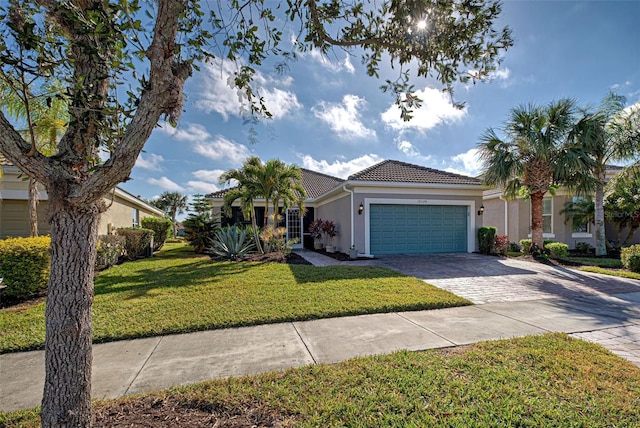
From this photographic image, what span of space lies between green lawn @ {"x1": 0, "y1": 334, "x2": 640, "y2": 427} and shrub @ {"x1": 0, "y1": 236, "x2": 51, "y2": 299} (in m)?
5.25

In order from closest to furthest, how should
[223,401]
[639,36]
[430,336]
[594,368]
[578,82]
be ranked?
[223,401] → [594,368] → [430,336] → [639,36] → [578,82]

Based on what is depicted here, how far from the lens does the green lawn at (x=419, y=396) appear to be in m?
2.36

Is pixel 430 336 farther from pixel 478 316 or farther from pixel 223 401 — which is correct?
pixel 223 401

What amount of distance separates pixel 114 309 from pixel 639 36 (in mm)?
14133

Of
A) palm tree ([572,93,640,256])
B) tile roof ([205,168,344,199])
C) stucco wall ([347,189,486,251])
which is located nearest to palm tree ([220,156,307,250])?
stucco wall ([347,189,486,251])

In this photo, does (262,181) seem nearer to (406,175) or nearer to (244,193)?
(244,193)

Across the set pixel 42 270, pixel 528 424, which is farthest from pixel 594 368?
pixel 42 270

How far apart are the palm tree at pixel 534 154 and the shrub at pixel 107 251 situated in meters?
15.1

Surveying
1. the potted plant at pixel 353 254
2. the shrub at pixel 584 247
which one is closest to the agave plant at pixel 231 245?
the potted plant at pixel 353 254


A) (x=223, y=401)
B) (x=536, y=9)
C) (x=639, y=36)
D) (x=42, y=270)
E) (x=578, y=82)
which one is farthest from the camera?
(x=578, y=82)

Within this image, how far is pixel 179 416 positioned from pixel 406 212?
37.8ft

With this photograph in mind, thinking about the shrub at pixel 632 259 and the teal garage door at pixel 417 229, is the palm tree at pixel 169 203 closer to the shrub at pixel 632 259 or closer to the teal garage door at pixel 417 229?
the teal garage door at pixel 417 229

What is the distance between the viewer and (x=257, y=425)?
2311 mm

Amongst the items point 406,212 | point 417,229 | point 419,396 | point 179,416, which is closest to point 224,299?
point 179,416
